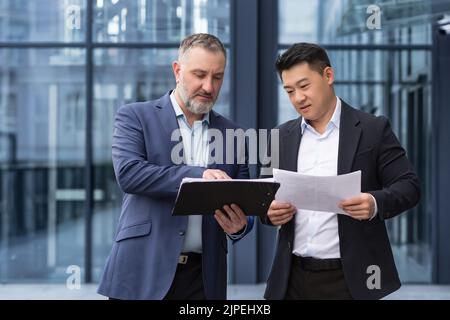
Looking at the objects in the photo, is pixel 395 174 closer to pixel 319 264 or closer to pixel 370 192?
pixel 370 192

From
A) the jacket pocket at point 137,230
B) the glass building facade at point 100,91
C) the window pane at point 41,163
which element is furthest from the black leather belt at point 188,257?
the window pane at point 41,163

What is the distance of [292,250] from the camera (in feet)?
7.07

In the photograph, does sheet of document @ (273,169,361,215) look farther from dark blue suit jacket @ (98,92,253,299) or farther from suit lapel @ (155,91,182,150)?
suit lapel @ (155,91,182,150)

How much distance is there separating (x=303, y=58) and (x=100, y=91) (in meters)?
4.72

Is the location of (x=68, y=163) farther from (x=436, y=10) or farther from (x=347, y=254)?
(x=347, y=254)

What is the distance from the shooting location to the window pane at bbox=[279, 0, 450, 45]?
6.46m

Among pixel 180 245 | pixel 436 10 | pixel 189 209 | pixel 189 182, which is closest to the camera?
pixel 189 182

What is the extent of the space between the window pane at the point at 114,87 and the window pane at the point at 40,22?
1.22 ft

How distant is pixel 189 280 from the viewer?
2.12 metres

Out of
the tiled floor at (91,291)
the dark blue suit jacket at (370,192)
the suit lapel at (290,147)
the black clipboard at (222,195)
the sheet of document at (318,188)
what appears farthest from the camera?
the tiled floor at (91,291)

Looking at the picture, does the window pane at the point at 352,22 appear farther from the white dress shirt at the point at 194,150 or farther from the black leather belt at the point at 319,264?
the black leather belt at the point at 319,264

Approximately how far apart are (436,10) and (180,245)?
5131 mm

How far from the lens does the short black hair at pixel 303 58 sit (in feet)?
7.04
